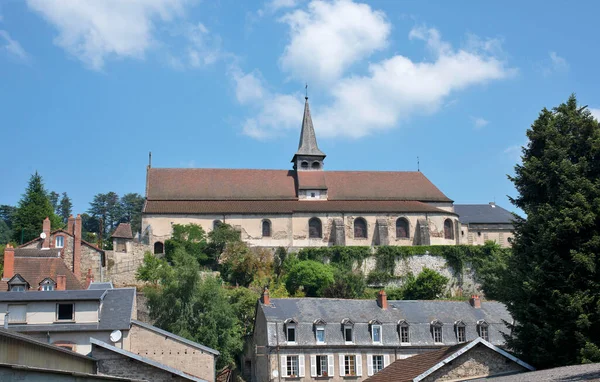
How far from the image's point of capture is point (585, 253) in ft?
77.8

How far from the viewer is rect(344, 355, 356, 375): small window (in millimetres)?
36438

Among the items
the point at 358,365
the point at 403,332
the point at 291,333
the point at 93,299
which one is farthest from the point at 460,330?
the point at 93,299

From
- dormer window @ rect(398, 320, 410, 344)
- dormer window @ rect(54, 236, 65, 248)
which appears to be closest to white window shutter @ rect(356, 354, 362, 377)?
dormer window @ rect(398, 320, 410, 344)

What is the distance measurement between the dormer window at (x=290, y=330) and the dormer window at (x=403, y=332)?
214 inches

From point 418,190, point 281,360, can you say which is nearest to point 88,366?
point 281,360

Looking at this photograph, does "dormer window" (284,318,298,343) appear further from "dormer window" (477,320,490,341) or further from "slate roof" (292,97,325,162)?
"slate roof" (292,97,325,162)

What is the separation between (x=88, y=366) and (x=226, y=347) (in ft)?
58.9

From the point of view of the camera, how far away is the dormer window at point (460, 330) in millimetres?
38312

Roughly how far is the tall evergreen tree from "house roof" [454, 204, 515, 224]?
4565 centimetres

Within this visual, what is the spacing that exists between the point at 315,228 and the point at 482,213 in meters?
19.7

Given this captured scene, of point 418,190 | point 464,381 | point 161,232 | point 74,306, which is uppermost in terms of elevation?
point 418,190

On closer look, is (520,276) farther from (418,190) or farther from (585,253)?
(418,190)

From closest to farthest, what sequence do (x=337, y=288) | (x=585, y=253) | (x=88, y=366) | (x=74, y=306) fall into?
(x=88, y=366)
(x=585, y=253)
(x=74, y=306)
(x=337, y=288)

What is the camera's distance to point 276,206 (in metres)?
63.8
